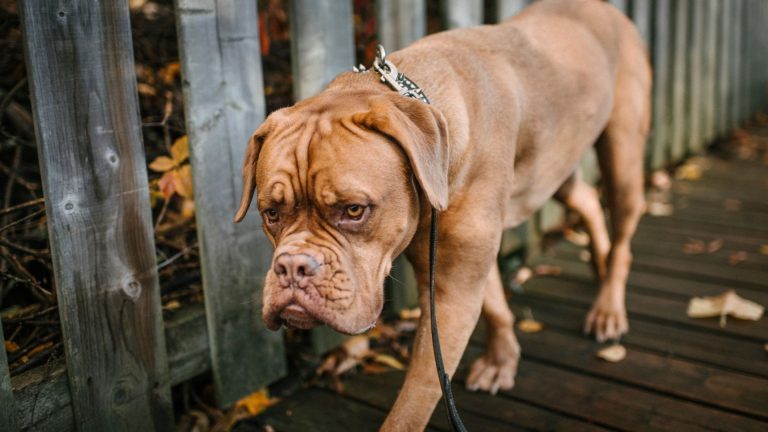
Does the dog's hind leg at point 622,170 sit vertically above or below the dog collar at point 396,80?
below

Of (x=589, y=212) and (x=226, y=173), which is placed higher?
(x=226, y=173)

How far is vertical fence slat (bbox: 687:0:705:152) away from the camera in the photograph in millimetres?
6418

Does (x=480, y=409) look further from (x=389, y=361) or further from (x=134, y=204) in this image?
(x=134, y=204)

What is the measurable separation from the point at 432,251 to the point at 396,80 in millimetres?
577

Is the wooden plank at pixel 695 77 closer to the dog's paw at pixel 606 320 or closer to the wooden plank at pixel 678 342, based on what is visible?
the wooden plank at pixel 678 342

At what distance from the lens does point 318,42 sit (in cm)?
309

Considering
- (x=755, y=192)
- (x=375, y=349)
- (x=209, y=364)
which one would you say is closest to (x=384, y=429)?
(x=209, y=364)

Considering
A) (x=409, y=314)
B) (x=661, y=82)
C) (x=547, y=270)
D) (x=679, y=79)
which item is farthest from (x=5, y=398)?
(x=679, y=79)

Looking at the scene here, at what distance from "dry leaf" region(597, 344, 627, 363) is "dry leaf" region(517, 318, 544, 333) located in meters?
0.37

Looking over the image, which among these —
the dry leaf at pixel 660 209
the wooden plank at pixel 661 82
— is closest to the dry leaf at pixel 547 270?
the dry leaf at pixel 660 209

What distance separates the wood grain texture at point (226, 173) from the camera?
104 inches

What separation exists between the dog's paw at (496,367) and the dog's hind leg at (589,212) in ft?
3.17

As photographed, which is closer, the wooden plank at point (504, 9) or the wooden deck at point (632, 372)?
the wooden deck at point (632, 372)

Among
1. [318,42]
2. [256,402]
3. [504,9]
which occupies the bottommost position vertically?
[256,402]
